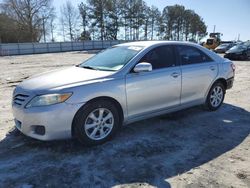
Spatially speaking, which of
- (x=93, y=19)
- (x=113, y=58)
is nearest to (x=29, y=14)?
(x=93, y=19)

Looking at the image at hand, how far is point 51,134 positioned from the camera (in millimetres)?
3516

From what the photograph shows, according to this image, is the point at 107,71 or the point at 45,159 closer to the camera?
the point at 45,159

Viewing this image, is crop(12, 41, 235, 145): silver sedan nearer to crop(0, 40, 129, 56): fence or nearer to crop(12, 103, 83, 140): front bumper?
crop(12, 103, 83, 140): front bumper

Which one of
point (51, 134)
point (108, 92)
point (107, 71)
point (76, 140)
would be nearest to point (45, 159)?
point (51, 134)

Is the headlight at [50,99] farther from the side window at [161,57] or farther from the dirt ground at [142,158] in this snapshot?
the side window at [161,57]

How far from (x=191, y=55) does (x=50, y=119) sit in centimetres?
308

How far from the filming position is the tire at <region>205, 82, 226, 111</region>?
554cm

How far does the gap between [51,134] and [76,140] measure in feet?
1.94

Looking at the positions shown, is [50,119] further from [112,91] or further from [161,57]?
[161,57]

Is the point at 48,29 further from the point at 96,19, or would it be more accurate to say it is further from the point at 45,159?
the point at 45,159

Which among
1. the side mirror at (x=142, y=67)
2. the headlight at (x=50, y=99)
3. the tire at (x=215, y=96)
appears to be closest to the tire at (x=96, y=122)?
the headlight at (x=50, y=99)

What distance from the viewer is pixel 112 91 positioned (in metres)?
3.81

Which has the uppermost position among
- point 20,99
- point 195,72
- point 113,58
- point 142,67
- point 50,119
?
point 113,58

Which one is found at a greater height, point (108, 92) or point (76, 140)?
point (108, 92)
